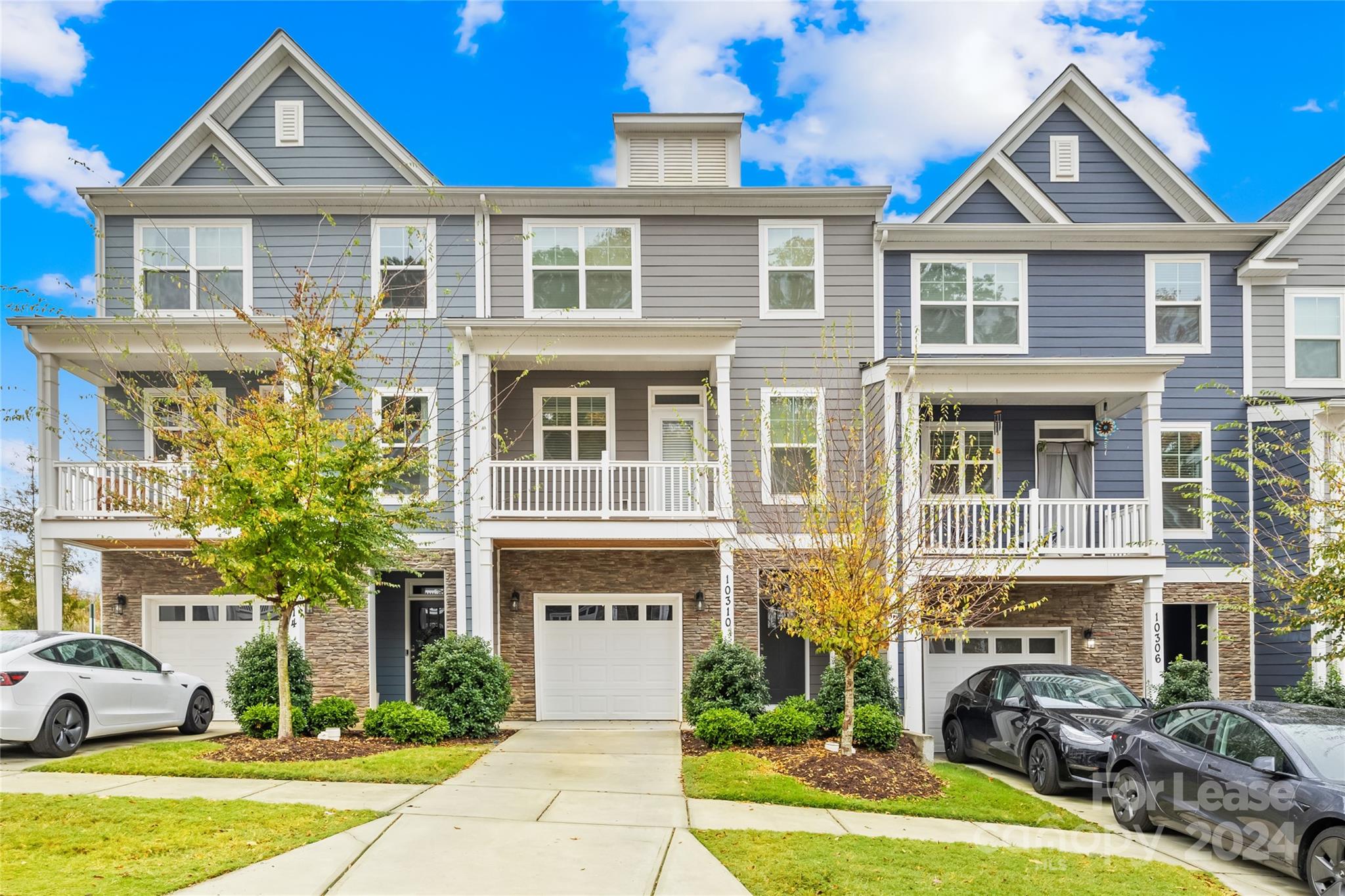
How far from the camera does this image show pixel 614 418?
55.0ft

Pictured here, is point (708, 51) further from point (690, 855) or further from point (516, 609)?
point (690, 855)

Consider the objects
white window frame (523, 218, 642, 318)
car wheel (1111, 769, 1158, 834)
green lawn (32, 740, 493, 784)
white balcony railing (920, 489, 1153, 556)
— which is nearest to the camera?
car wheel (1111, 769, 1158, 834)

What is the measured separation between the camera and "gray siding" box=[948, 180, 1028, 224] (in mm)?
17516

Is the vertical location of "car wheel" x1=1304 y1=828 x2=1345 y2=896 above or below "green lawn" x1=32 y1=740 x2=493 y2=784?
above

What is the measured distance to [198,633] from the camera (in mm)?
16391

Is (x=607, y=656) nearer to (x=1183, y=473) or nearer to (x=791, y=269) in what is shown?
(x=791, y=269)

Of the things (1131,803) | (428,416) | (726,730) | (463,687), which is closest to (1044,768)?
(1131,803)

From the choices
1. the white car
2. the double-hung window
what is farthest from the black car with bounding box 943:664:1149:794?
the white car

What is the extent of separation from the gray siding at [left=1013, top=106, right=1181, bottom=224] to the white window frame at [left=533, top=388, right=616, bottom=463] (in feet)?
28.2

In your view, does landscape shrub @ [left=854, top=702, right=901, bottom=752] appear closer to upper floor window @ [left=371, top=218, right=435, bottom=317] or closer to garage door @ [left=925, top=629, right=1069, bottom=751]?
garage door @ [left=925, top=629, right=1069, bottom=751]

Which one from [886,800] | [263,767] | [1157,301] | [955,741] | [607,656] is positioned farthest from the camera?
[1157,301]

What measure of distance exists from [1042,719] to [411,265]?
11986mm

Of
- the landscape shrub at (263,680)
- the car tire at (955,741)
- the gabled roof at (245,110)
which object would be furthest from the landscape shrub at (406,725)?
the gabled roof at (245,110)

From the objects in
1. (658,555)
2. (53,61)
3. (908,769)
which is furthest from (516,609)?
(53,61)
